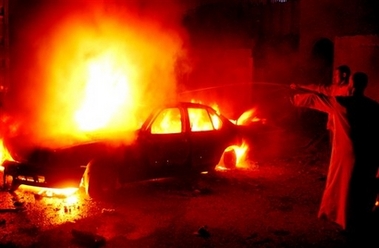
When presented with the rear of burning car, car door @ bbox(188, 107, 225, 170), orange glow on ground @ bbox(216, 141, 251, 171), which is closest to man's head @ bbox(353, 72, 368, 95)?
car door @ bbox(188, 107, 225, 170)

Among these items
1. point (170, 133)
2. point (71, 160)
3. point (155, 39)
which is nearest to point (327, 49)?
point (155, 39)

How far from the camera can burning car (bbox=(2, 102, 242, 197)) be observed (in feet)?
25.2

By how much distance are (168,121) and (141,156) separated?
959 millimetres

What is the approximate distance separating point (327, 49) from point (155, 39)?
7557 millimetres

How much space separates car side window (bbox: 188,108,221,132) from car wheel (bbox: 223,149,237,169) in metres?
0.83

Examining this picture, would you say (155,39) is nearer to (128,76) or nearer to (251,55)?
(128,76)

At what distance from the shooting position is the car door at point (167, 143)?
27.5ft

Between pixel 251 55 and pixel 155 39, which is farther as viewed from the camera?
pixel 251 55

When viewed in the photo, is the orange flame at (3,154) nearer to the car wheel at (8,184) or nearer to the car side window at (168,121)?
the car wheel at (8,184)

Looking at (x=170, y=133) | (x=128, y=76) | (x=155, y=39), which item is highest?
(x=155, y=39)

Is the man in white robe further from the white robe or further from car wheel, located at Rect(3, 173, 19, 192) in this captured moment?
car wheel, located at Rect(3, 173, 19, 192)

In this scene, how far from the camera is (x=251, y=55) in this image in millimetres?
18562

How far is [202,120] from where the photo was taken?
9.38 metres

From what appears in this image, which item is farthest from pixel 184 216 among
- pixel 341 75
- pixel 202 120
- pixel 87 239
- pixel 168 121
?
pixel 341 75
